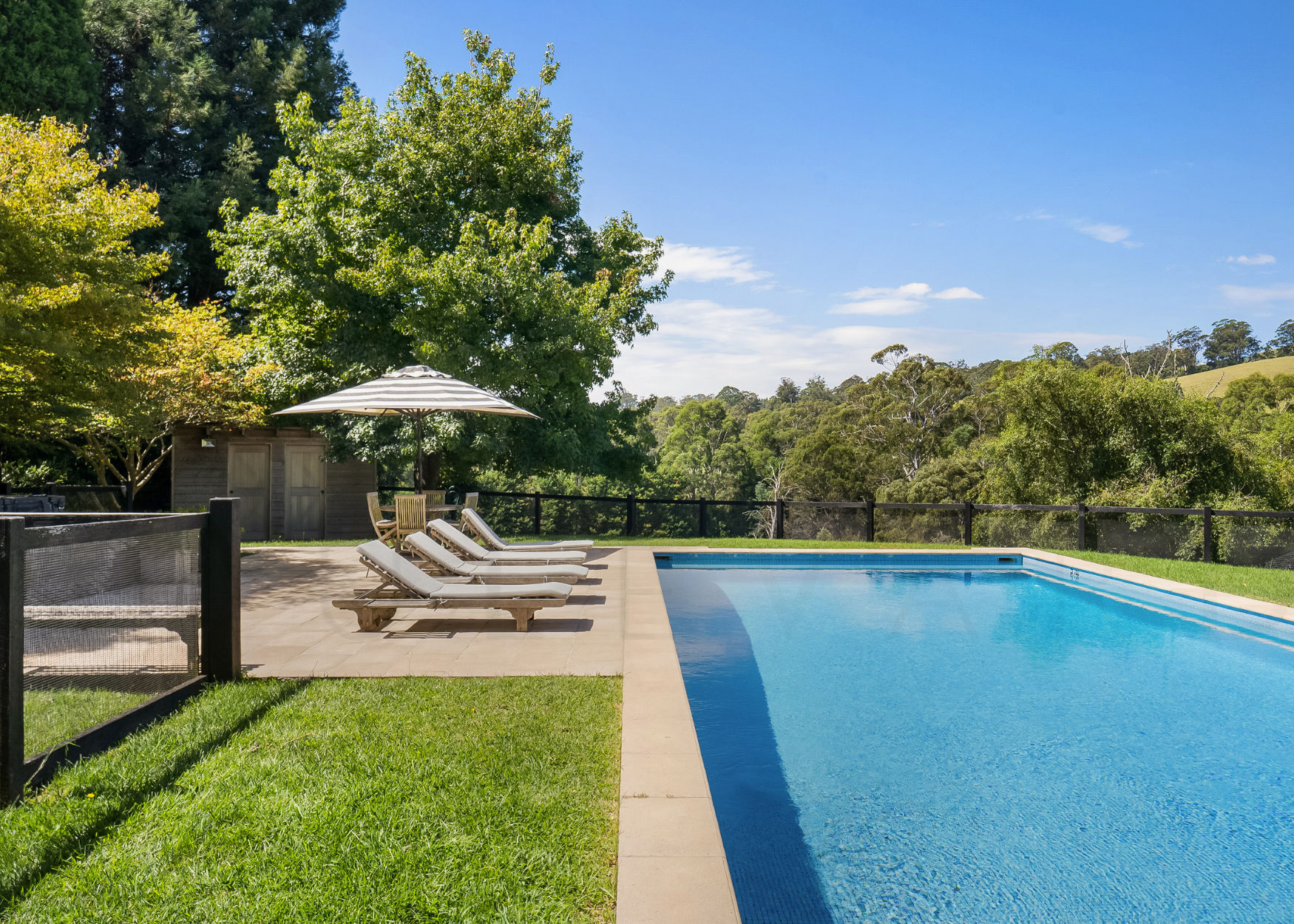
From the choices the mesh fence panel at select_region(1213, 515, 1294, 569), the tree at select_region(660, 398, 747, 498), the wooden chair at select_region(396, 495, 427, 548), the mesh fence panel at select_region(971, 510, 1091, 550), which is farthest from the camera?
the tree at select_region(660, 398, 747, 498)

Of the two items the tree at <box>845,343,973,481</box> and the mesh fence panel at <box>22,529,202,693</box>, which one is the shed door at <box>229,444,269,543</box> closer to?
the mesh fence panel at <box>22,529,202,693</box>

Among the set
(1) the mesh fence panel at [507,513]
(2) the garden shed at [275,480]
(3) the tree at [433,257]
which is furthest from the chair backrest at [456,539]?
(1) the mesh fence panel at [507,513]

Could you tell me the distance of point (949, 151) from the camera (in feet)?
65.7

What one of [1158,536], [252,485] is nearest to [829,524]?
[1158,536]

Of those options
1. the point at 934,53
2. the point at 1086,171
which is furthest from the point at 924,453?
the point at 934,53

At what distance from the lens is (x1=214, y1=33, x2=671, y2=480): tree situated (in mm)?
13297

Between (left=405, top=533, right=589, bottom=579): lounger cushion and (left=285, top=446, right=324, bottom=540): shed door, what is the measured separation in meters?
10.1

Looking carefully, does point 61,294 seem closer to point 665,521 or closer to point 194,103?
point 665,521

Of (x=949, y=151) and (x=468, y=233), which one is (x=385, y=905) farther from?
(x=949, y=151)

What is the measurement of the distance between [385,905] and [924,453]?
3557cm

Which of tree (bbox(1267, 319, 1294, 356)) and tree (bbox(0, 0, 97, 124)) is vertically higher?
tree (bbox(1267, 319, 1294, 356))

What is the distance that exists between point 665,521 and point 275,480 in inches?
359

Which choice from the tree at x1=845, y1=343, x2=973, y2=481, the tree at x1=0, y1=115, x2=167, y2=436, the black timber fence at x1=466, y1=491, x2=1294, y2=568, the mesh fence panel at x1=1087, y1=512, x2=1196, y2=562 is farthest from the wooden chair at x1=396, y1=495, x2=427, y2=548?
the tree at x1=845, y1=343, x2=973, y2=481

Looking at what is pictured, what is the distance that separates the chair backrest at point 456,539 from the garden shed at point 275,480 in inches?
356
